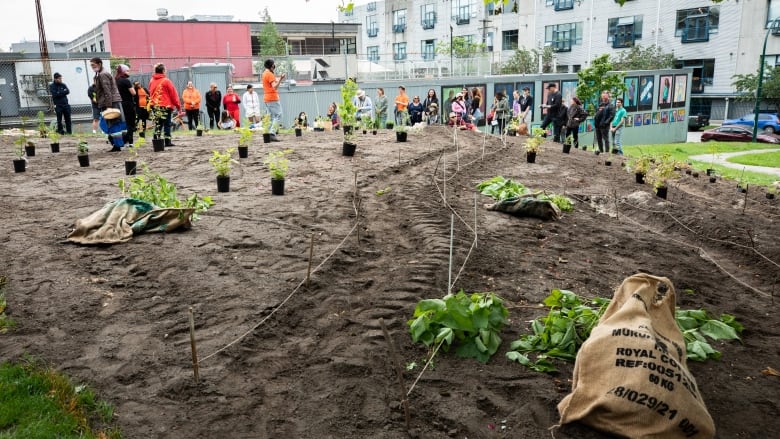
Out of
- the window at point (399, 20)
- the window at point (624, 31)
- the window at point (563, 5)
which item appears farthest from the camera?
the window at point (399, 20)

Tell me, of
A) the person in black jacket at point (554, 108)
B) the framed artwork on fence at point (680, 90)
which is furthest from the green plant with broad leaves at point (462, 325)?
the framed artwork on fence at point (680, 90)

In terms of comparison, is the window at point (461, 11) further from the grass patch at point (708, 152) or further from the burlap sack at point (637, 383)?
the burlap sack at point (637, 383)

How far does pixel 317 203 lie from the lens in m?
8.48

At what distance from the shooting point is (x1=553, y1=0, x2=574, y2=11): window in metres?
48.3

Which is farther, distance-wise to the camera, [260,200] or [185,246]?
[260,200]

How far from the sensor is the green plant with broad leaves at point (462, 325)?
4295mm

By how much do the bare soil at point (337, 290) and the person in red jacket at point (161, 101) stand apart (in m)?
2.82

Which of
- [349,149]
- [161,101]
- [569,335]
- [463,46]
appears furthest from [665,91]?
[569,335]

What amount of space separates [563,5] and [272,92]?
134 ft

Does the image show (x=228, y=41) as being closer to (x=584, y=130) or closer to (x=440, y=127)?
(x=584, y=130)

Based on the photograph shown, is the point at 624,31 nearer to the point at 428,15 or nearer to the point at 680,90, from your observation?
the point at 680,90

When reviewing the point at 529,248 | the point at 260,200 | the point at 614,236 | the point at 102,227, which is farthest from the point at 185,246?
the point at 614,236

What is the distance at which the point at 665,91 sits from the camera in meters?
31.3

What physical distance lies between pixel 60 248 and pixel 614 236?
6414 mm
